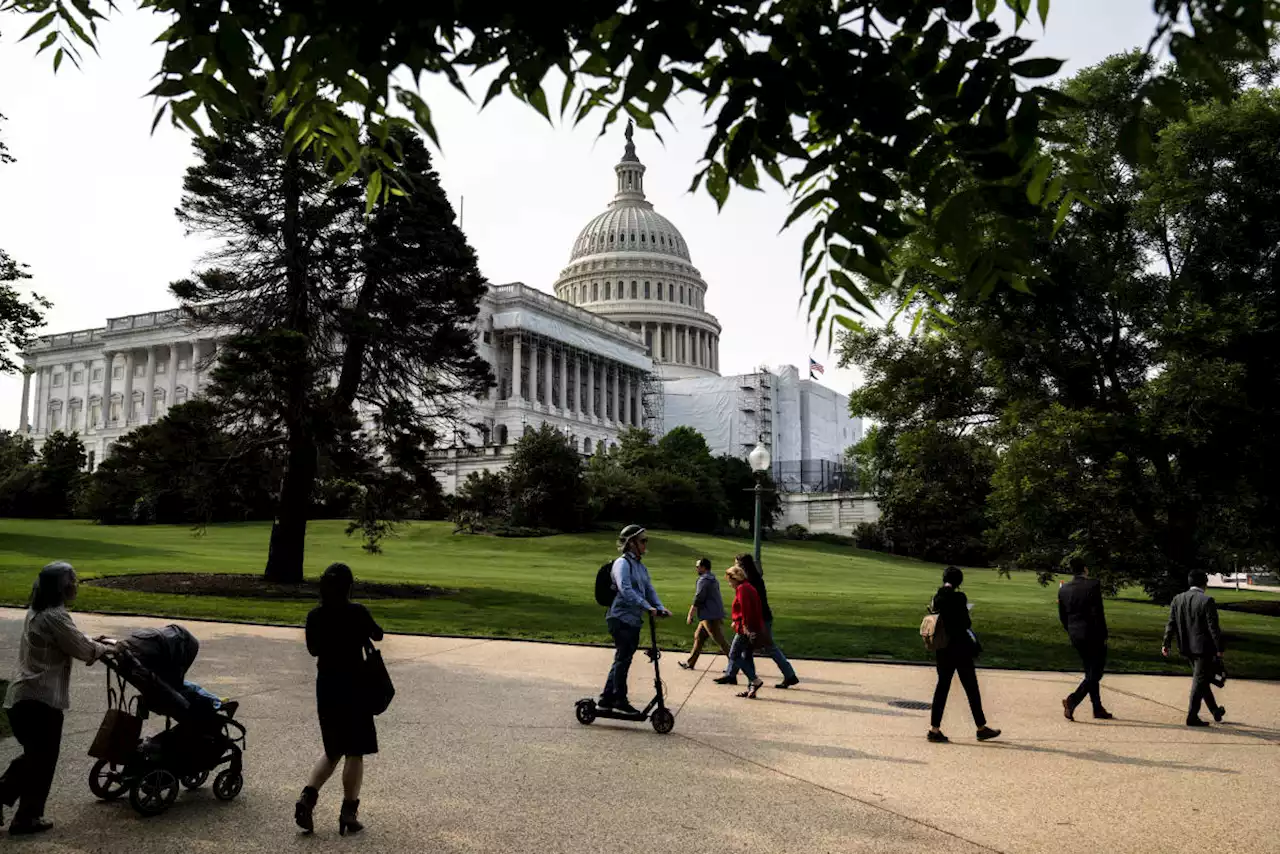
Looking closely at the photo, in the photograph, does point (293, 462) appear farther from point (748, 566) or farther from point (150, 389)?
point (150, 389)

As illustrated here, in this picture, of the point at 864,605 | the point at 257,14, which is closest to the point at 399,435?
the point at 864,605

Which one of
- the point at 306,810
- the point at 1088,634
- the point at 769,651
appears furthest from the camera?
the point at 769,651

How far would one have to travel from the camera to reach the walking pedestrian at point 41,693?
6.79 m

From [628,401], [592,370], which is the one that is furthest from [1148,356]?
[628,401]

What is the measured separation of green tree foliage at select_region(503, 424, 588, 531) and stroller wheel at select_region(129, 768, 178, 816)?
184 feet

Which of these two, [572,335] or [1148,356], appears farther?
[572,335]

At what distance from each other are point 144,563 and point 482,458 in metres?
50.9

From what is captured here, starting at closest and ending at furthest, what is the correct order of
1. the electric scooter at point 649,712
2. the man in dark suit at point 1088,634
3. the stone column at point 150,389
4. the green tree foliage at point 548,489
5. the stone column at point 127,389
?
the electric scooter at point 649,712 < the man in dark suit at point 1088,634 < the green tree foliage at point 548,489 < the stone column at point 150,389 < the stone column at point 127,389

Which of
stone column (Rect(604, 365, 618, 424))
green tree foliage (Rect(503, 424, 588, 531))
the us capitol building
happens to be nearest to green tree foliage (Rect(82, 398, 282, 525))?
green tree foliage (Rect(503, 424, 588, 531))

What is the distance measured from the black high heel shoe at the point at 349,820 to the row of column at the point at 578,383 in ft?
329

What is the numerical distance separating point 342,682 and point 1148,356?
1975 cm

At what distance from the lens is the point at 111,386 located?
11606cm

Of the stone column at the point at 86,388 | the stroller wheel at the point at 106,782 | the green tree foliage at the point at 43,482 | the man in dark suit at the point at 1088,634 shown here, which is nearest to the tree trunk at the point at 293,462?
the man in dark suit at the point at 1088,634

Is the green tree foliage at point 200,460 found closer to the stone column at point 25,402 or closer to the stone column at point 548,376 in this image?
the stone column at point 548,376
